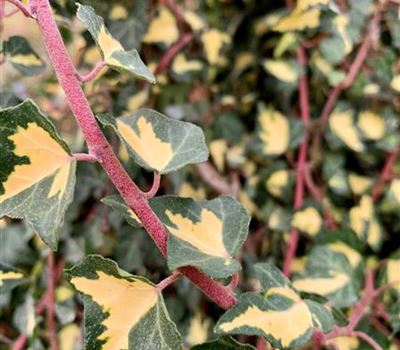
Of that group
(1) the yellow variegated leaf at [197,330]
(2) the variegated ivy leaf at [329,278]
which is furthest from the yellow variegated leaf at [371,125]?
(1) the yellow variegated leaf at [197,330]

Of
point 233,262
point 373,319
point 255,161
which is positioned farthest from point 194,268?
point 255,161

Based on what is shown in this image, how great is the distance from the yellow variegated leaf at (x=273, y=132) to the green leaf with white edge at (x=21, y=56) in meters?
0.34

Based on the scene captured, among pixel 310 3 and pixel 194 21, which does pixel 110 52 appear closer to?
pixel 310 3

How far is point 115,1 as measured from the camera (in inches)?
35.9

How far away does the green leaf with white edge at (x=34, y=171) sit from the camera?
18.7 inches

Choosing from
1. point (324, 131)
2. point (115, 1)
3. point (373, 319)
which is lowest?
point (373, 319)

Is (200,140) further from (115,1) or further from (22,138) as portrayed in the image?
(115,1)

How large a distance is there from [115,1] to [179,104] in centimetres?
17

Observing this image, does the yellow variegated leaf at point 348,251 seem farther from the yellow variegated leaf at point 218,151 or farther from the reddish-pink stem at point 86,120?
the reddish-pink stem at point 86,120

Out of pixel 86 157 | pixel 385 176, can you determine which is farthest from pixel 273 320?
pixel 385 176

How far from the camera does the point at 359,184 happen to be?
0.94 meters

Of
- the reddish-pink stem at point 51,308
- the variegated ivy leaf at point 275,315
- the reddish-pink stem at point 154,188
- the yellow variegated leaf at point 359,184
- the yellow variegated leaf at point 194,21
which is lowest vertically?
the reddish-pink stem at point 51,308

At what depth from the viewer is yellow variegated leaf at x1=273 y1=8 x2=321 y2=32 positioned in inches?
33.7

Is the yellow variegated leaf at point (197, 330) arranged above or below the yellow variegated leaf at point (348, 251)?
below
